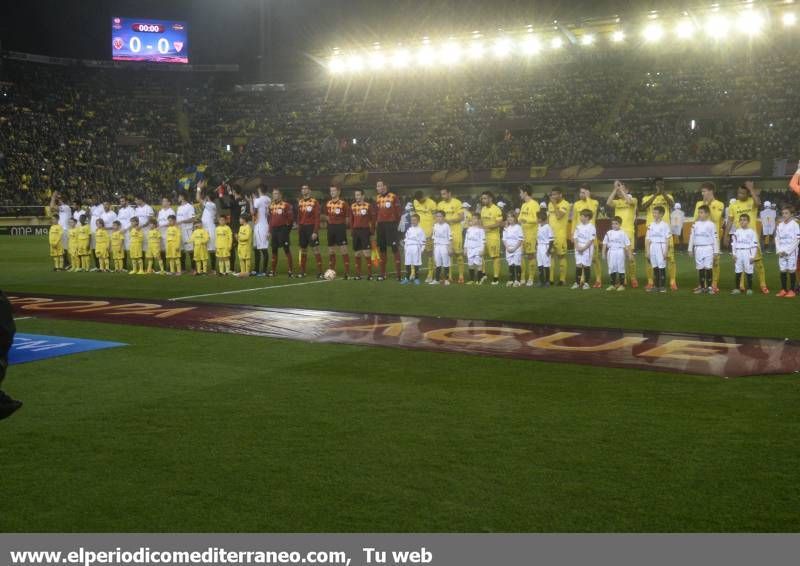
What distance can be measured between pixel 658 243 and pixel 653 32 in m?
29.6

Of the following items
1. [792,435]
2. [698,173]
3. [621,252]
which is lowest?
[792,435]

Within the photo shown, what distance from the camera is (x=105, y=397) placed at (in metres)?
7.20

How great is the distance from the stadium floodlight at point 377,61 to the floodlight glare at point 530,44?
29.1 ft

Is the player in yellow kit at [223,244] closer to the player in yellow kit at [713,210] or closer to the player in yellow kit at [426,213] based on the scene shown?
the player in yellow kit at [426,213]

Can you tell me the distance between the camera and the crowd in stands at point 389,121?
37875 mm

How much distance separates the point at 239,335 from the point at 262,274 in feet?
29.6

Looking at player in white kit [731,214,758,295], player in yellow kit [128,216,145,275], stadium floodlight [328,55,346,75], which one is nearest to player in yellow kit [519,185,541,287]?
player in white kit [731,214,758,295]

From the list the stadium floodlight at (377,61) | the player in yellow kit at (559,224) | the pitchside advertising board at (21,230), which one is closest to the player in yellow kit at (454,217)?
the player in yellow kit at (559,224)

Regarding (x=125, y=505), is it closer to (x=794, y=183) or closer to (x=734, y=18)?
(x=794, y=183)

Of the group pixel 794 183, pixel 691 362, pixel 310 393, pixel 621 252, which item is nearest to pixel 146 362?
pixel 310 393

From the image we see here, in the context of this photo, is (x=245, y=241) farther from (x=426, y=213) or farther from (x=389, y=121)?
(x=389, y=121)

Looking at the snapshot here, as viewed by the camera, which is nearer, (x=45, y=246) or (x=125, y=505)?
(x=125, y=505)

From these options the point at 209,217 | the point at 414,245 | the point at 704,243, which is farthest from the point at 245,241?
the point at 704,243

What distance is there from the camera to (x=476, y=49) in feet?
151
